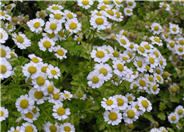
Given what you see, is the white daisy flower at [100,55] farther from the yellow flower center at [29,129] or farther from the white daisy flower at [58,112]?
the yellow flower center at [29,129]

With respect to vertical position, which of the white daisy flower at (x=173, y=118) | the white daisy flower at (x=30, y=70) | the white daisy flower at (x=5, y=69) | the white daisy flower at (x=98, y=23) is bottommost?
the white daisy flower at (x=173, y=118)

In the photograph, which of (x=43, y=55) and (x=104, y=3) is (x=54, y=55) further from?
(x=104, y=3)

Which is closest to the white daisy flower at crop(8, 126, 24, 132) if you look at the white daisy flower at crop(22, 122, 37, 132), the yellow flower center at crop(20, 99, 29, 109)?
the white daisy flower at crop(22, 122, 37, 132)

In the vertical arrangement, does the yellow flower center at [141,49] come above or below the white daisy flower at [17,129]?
below

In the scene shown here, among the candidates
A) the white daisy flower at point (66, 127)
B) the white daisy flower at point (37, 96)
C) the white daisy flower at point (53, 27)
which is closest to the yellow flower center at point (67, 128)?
the white daisy flower at point (66, 127)

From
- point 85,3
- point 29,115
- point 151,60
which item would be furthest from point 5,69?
point 151,60

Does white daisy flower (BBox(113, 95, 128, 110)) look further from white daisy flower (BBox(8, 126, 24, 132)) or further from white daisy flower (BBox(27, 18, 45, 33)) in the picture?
white daisy flower (BBox(27, 18, 45, 33))
